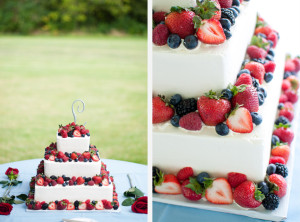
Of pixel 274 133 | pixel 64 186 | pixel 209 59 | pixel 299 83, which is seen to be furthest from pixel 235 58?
pixel 299 83

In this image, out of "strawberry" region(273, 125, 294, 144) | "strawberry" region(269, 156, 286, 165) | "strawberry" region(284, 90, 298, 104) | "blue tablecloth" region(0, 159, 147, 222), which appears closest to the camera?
"blue tablecloth" region(0, 159, 147, 222)

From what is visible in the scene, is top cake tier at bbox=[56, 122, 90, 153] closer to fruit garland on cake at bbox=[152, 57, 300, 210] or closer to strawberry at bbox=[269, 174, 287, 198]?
fruit garland on cake at bbox=[152, 57, 300, 210]

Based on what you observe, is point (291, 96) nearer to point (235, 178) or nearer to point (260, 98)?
point (260, 98)

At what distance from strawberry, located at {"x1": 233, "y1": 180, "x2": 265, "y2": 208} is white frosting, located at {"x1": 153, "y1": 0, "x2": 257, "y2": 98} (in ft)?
1.64

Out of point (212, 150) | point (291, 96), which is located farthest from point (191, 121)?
point (291, 96)

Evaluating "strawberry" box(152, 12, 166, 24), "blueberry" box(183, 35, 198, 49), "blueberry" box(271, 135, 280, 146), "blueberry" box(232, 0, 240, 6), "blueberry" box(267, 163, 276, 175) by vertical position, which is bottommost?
"blueberry" box(267, 163, 276, 175)

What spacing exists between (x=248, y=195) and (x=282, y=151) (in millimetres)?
626

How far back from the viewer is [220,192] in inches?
78.5

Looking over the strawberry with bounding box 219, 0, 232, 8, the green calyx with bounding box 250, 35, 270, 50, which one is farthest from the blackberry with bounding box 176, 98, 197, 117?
the green calyx with bounding box 250, 35, 270, 50

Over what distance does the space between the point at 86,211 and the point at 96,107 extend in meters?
0.48

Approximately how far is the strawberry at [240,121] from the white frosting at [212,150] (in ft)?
0.11

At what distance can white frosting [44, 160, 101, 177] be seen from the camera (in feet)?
5.75

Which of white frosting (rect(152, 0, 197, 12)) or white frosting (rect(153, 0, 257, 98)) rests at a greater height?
white frosting (rect(152, 0, 197, 12))

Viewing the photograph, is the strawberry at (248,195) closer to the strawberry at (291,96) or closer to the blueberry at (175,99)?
the blueberry at (175,99)
